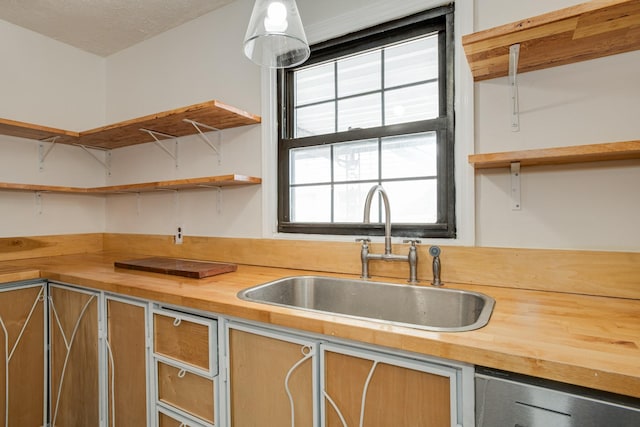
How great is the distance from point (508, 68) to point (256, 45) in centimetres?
Result: 102

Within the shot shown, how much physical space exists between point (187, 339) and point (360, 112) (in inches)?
55.1

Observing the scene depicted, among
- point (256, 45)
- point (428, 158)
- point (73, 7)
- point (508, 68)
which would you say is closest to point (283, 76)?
point (256, 45)

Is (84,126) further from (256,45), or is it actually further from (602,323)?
(602,323)

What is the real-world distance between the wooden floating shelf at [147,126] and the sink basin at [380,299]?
1.00 m

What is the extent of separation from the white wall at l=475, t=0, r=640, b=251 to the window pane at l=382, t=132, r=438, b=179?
0.23m

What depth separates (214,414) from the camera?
1.25 m

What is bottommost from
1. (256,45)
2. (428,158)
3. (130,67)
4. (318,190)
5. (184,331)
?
(184,331)

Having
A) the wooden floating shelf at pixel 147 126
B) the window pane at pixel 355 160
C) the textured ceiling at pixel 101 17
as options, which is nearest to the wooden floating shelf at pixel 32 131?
the wooden floating shelf at pixel 147 126

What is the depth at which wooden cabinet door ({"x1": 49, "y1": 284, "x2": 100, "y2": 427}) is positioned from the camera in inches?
65.9

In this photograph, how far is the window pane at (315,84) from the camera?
1.94 meters

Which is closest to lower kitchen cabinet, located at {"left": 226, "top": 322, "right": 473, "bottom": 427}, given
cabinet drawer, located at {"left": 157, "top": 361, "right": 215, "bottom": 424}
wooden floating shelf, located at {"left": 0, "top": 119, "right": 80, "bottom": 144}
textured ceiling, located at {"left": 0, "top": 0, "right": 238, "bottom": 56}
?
cabinet drawer, located at {"left": 157, "top": 361, "right": 215, "bottom": 424}

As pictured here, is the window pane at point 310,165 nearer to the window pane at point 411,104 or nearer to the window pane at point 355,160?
the window pane at point 355,160

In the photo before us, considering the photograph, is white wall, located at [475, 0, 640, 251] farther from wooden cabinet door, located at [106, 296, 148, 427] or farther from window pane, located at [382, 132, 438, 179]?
wooden cabinet door, located at [106, 296, 148, 427]

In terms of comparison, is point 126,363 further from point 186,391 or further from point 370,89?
point 370,89
